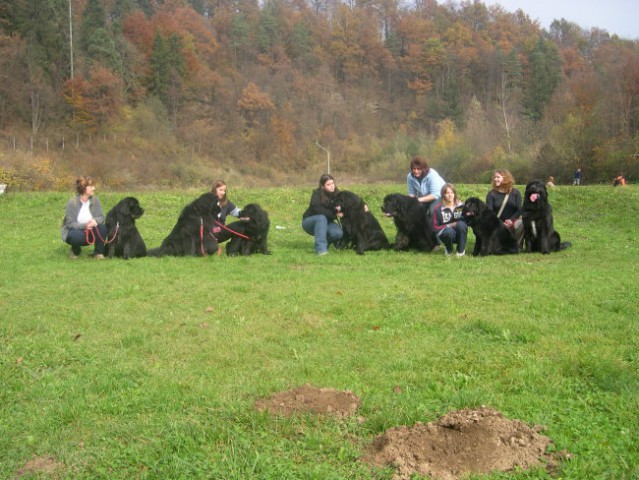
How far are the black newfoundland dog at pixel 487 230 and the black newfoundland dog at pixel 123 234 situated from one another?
5617 millimetres

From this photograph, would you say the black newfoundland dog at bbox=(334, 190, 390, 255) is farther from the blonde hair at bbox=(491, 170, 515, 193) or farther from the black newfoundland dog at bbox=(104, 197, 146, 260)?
the black newfoundland dog at bbox=(104, 197, 146, 260)

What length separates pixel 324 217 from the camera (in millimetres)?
10242

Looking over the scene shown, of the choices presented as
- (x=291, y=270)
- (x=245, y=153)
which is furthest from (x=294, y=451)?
(x=245, y=153)

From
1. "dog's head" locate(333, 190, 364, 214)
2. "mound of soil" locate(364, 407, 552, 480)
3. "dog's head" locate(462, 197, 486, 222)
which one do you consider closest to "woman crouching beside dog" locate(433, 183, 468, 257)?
"dog's head" locate(462, 197, 486, 222)

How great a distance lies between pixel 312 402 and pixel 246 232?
6934 millimetres

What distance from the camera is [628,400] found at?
347 centimetres

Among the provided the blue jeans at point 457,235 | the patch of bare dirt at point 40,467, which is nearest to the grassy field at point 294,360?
the patch of bare dirt at point 40,467

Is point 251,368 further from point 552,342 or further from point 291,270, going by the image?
point 291,270

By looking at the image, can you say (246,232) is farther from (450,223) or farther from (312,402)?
(312,402)

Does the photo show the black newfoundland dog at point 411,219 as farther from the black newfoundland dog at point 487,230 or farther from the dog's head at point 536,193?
the dog's head at point 536,193

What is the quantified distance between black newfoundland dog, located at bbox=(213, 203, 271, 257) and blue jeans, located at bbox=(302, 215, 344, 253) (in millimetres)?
794

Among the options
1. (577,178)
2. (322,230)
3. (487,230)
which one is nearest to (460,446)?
(487,230)

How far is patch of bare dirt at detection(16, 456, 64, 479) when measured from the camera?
2.92m

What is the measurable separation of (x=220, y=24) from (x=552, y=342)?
268 ft
